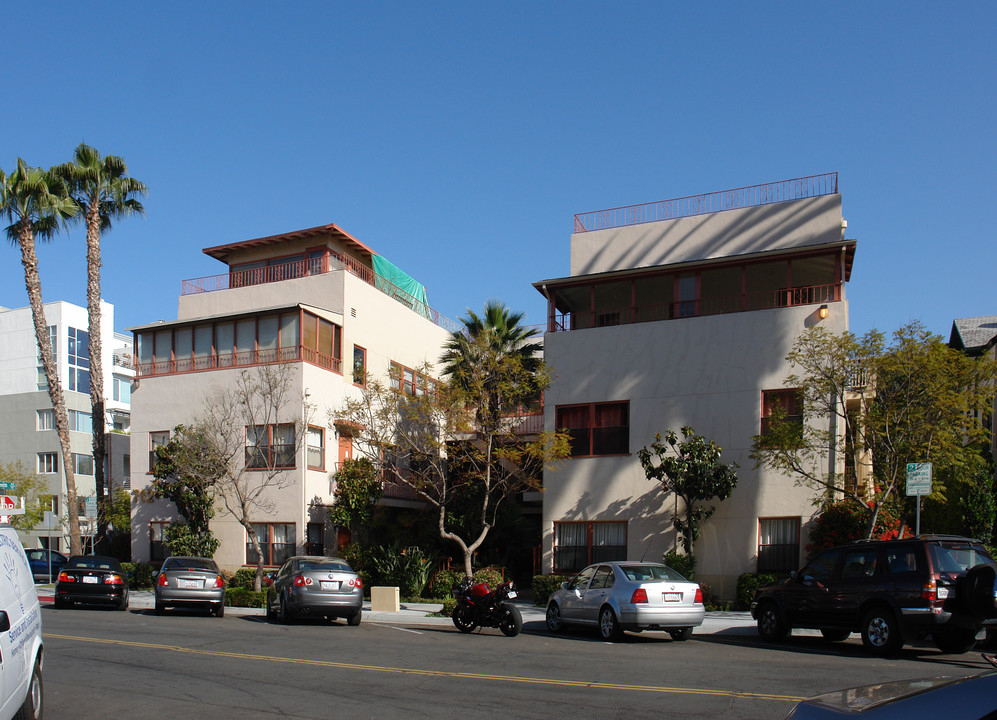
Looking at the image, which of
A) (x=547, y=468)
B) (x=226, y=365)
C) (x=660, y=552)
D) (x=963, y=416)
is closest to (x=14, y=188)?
(x=226, y=365)

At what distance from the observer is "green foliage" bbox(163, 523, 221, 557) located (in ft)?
96.3

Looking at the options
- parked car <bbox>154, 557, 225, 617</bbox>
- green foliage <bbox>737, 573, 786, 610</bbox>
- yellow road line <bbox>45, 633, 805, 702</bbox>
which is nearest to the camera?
yellow road line <bbox>45, 633, 805, 702</bbox>

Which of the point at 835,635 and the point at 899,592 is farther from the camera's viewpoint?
the point at 835,635

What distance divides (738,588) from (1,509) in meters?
18.0

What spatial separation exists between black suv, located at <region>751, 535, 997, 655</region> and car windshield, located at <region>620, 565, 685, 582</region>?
2.10 metres

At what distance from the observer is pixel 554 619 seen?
1825 cm

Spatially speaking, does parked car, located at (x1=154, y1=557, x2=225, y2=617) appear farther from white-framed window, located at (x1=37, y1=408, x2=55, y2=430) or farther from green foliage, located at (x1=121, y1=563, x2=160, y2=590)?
white-framed window, located at (x1=37, y1=408, x2=55, y2=430)

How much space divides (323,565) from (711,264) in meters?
13.3

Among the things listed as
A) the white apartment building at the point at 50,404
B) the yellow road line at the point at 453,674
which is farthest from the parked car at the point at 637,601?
the white apartment building at the point at 50,404

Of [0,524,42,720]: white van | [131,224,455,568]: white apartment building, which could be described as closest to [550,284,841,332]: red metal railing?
[131,224,455,568]: white apartment building

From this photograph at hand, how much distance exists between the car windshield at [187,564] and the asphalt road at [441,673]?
4.24 m

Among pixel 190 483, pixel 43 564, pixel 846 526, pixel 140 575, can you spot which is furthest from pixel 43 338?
pixel 846 526

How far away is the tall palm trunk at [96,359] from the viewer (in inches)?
1407

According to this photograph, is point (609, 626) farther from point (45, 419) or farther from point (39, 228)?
point (45, 419)
